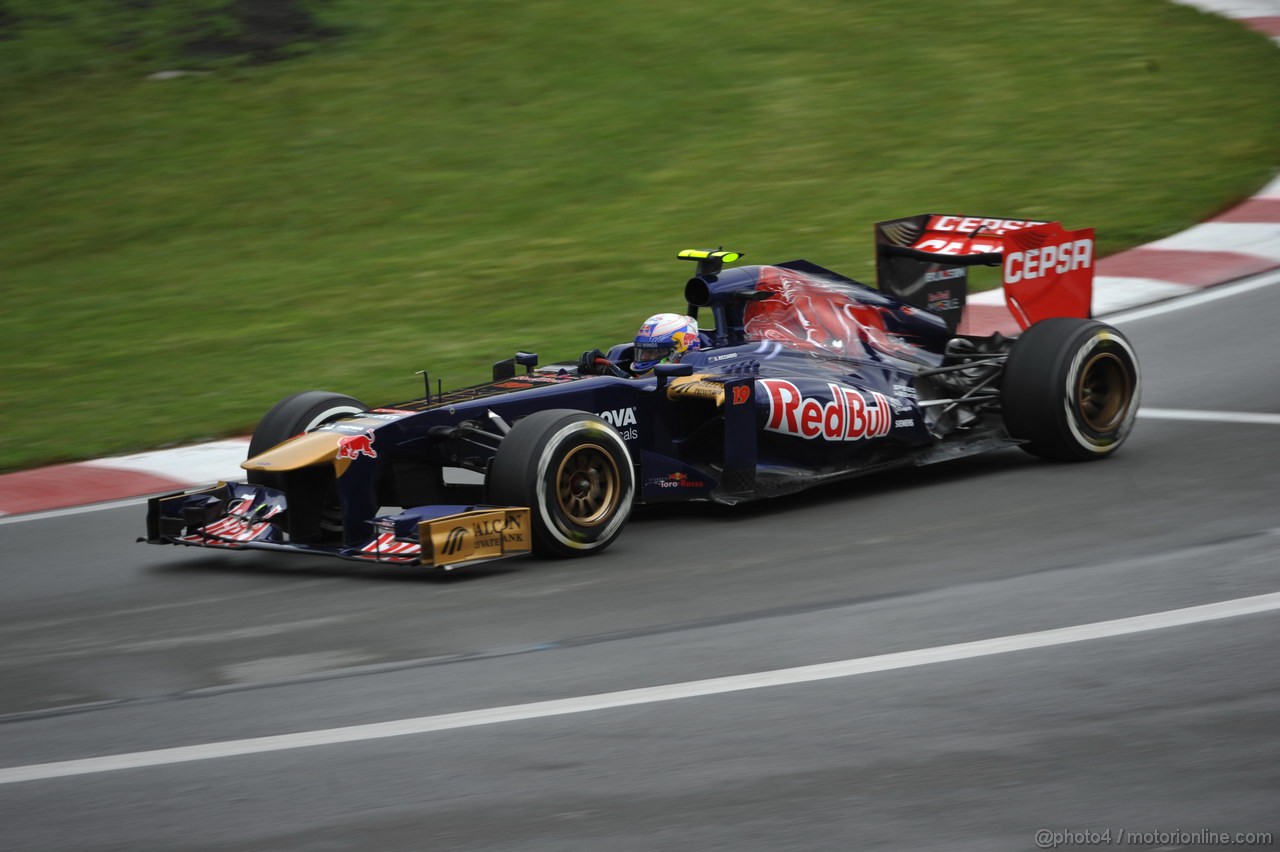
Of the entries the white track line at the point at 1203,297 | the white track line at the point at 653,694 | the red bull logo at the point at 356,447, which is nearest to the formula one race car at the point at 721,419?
the red bull logo at the point at 356,447

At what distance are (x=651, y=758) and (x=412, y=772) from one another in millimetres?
722

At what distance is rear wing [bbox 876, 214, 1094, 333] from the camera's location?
9.09 meters

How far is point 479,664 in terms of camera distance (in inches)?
232

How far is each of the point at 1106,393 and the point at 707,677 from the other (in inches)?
162

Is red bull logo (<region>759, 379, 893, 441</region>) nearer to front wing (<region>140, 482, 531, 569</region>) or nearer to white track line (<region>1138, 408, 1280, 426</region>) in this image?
front wing (<region>140, 482, 531, 569</region>)

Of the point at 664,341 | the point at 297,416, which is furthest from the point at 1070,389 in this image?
the point at 297,416

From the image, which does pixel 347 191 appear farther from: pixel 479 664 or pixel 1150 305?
pixel 479 664

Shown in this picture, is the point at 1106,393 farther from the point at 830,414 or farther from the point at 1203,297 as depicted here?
the point at 1203,297

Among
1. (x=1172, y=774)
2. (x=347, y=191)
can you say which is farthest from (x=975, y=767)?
(x=347, y=191)

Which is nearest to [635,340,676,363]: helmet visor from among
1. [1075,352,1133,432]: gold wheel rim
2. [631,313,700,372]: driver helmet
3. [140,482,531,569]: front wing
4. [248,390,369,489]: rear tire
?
[631,313,700,372]: driver helmet

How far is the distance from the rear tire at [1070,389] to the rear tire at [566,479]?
2328mm

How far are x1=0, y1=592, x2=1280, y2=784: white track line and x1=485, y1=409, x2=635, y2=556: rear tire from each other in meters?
1.80

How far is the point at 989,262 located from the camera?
30.7 ft

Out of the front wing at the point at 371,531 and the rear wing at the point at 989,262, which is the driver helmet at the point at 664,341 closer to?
the front wing at the point at 371,531
